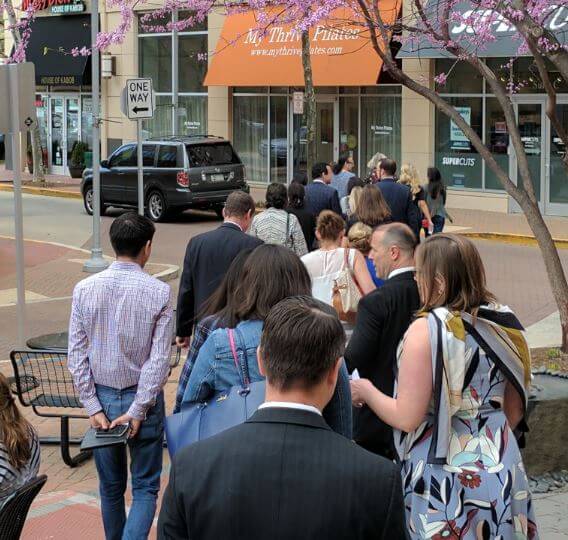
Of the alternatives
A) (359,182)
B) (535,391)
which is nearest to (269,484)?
(535,391)

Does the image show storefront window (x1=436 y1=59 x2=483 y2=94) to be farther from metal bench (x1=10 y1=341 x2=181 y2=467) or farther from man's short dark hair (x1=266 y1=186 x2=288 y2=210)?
metal bench (x1=10 y1=341 x2=181 y2=467)

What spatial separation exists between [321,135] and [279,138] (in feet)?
4.91

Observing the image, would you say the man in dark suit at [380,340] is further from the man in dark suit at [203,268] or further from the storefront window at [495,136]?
the storefront window at [495,136]

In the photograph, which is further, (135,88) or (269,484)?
(135,88)

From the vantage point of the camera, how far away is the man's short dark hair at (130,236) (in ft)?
17.1

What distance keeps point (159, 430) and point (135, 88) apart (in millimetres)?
10810

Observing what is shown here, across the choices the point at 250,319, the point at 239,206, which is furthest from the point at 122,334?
the point at 239,206

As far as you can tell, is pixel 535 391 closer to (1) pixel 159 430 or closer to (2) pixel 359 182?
(1) pixel 159 430

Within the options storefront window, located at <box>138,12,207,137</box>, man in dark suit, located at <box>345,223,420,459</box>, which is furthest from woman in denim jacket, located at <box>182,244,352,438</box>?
storefront window, located at <box>138,12,207,137</box>

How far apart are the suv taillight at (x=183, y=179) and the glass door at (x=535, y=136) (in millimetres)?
7062

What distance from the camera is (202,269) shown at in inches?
262

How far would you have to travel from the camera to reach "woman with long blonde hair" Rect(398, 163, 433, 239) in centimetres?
1383

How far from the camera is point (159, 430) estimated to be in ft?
17.5

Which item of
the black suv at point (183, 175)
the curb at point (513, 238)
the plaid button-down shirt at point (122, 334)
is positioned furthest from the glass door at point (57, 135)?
the plaid button-down shirt at point (122, 334)
